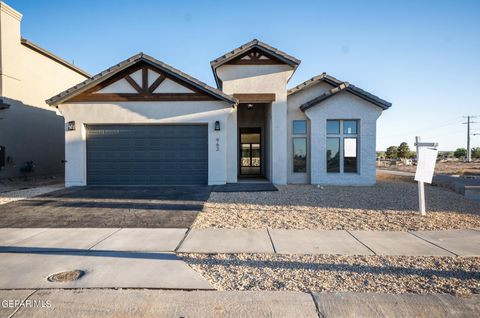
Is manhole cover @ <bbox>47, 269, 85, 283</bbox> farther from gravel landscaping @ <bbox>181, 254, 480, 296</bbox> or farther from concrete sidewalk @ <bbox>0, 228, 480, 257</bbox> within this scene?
gravel landscaping @ <bbox>181, 254, 480, 296</bbox>

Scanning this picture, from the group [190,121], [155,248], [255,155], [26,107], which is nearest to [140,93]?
[190,121]

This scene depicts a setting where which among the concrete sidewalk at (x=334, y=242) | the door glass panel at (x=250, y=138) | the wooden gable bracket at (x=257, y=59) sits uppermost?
the wooden gable bracket at (x=257, y=59)

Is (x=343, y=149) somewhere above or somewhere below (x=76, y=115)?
below

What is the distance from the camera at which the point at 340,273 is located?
12.2 feet

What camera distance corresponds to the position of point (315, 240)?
5027 millimetres

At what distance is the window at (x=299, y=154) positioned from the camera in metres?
13.2

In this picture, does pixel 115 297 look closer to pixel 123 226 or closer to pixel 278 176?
pixel 123 226

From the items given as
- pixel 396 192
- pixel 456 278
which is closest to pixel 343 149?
pixel 396 192

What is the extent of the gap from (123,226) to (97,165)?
7.33 meters

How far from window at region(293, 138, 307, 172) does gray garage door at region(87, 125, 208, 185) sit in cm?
451

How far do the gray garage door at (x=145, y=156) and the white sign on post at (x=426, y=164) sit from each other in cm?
807

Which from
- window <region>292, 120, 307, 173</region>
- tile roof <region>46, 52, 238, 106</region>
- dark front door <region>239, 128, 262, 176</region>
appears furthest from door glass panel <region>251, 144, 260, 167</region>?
tile roof <region>46, 52, 238, 106</region>

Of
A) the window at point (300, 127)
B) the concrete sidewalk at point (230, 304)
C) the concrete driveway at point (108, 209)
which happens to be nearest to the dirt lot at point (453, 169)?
the window at point (300, 127)

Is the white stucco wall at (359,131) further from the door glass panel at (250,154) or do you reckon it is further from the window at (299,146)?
the door glass panel at (250,154)
